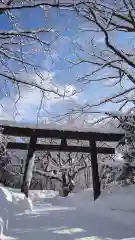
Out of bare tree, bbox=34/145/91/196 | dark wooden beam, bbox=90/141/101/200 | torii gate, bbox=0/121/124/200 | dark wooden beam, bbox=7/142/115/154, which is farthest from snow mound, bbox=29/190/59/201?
dark wooden beam, bbox=90/141/101/200

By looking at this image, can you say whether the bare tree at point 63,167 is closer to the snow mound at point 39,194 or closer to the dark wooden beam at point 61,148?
the snow mound at point 39,194

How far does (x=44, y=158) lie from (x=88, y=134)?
62.6ft

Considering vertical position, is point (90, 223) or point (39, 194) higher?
point (39, 194)

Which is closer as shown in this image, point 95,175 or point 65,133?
point 65,133

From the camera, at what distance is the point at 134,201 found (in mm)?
8852

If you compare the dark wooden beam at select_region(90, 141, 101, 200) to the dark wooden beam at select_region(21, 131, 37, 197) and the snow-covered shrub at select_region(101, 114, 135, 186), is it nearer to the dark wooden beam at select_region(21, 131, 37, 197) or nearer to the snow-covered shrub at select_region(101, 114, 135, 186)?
the snow-covered shrub at select_region(101, 114, 135, 186)

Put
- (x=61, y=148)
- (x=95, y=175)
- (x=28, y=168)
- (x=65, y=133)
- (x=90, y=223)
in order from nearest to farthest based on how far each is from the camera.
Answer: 1. (x=90, y=223)
2. (x=65, y=133)
3. (x=95, y=175)
4. (x=28, y=168)
5. (x=61, y=148)

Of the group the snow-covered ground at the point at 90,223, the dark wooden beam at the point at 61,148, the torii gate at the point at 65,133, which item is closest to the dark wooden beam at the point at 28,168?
the torii gate at the point at 65,133

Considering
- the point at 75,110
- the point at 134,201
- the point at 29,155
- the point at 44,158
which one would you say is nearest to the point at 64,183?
the point at 44,158

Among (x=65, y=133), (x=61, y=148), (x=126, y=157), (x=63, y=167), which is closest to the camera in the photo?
(x=126, y=157)

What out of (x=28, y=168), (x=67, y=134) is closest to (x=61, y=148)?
(x=67, y=134)

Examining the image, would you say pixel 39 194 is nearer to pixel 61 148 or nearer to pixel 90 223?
pixel 61 148

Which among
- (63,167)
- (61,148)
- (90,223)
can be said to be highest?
(63,167)

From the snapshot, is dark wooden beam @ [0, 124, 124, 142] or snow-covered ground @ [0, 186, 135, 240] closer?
snow-covered ground @ [0, 186, 135, 240]
